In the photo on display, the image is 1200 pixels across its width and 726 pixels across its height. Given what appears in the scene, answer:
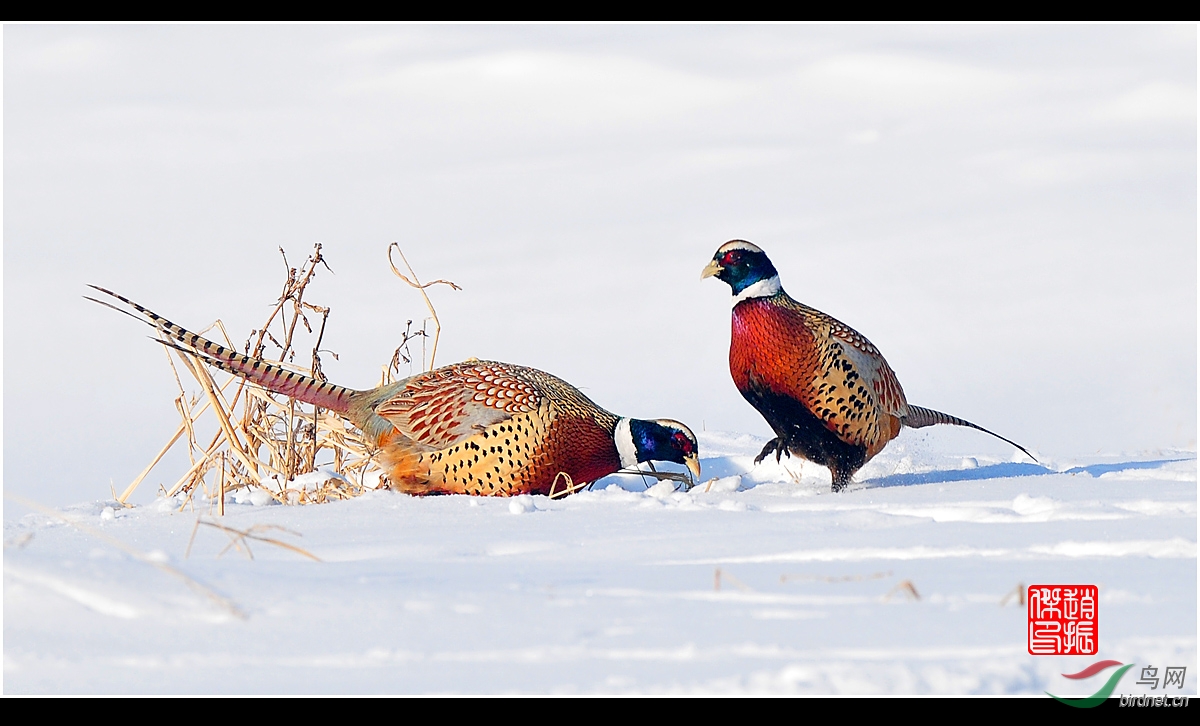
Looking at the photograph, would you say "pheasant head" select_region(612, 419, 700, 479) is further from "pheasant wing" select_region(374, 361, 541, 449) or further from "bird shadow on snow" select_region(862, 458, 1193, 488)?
"bird shadow on snow" select_region(862, 458, 1193, 488)

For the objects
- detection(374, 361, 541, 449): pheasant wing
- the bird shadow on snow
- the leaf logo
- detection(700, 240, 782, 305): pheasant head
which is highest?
detection(700, 240, 782, 305): pheasant head

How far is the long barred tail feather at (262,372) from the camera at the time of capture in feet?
18.4

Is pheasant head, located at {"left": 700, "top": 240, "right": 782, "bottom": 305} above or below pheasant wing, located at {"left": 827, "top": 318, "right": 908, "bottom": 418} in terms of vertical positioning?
above

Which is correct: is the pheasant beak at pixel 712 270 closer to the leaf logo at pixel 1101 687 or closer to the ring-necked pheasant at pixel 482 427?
the ring-necked pheasant at pixel 482 427

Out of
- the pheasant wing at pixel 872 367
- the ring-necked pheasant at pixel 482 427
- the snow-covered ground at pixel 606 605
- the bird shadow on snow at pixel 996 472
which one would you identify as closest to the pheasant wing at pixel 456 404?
the ring-necked pheasant at pixel 482 427

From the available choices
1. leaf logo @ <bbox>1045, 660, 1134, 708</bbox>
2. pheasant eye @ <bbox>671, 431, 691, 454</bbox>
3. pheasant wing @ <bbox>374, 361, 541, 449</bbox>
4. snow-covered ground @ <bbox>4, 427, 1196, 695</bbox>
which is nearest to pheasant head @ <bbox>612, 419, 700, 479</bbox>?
pheasant eye @ <bbox>671, 431, 691, 454</bbox>

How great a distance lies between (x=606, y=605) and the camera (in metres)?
2.79

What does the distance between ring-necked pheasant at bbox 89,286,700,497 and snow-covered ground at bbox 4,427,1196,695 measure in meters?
1.02

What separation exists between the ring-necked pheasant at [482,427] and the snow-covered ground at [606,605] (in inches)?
40.0

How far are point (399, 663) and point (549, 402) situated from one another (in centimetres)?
313

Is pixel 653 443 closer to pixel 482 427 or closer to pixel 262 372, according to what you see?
pixel 482 427

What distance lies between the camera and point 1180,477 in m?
5.36

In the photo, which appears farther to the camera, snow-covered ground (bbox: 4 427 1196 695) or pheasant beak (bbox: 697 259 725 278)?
pheasant beak (bbox: 697 259 725 278)

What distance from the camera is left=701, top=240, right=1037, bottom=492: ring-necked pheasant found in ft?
18.0
